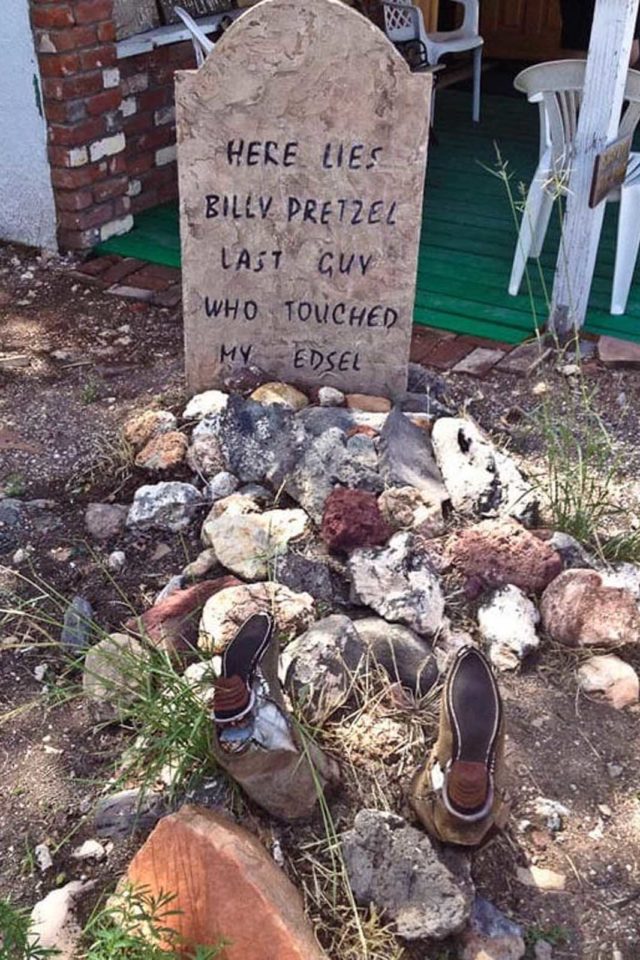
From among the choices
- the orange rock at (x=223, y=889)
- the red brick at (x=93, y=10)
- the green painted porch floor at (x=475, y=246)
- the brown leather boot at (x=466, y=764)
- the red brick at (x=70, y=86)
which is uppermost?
the red brick at (x=93, y=10)

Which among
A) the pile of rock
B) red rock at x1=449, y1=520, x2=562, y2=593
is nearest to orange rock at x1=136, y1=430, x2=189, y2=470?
the pile of rock

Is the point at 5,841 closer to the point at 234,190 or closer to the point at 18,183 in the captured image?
Result: the point at 234,190

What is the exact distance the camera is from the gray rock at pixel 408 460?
2900 mm

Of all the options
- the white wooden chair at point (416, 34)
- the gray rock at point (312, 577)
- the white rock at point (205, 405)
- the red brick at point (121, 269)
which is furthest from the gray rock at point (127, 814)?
the white wooden chair at point (416, 34)

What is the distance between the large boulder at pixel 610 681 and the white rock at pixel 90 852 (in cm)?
112

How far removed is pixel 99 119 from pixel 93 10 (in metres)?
0.45

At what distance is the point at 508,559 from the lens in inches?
103

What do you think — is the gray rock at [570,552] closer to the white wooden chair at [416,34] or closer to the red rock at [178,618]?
the red rock at [178,618]

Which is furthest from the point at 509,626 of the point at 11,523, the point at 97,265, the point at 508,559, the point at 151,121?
the point at 151,121

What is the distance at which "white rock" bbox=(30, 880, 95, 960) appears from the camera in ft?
6.09

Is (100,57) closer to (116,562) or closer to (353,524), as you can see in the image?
(116,562)

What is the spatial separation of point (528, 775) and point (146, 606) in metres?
1.05

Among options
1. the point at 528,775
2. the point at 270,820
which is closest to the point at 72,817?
the point at 270,820

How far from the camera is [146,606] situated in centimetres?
269
